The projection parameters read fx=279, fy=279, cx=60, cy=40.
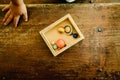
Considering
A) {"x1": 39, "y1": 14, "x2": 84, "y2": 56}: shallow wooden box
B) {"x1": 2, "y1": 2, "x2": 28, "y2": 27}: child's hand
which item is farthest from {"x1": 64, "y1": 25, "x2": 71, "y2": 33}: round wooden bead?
{"x1": 2, "y1": 2, "x2": 28, "y2": 27}: child's hand

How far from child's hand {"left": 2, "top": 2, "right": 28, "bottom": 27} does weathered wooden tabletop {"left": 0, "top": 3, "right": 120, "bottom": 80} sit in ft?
0.09

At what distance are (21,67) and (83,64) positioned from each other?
29 centimetres

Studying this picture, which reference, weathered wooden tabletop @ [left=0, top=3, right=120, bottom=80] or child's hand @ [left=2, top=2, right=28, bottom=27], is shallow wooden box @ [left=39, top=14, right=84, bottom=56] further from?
child's hand @ [left=2, top=2, right=28, bottom=27]

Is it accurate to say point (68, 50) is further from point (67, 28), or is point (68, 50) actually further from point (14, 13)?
point (14, 13)

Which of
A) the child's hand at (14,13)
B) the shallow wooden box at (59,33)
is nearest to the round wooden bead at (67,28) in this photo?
the shallow wooden box at (59,33)

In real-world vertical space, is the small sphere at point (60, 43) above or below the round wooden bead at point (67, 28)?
below

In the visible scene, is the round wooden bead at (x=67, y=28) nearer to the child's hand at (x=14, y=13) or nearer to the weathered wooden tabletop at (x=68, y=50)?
the weathered wooden tabletop at (x=68, y=50)

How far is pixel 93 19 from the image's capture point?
1.35 m

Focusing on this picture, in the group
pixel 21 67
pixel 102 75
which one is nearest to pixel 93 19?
pixel 102 75

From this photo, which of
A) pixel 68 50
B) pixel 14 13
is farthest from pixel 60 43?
pixel 14 13

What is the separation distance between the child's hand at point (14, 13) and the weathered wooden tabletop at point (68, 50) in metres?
0.03

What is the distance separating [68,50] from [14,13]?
334 millimetres

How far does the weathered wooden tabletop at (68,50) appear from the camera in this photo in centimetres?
128

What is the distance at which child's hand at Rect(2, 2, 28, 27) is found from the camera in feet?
4.47
